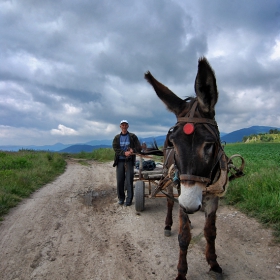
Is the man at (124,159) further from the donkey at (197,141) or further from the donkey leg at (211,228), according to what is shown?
the donkey at (197,141)

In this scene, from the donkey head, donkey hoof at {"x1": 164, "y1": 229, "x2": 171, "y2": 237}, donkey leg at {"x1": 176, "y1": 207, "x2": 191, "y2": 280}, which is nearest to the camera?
the donkey head

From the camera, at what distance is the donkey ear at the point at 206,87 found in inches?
84.1

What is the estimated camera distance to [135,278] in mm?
3008

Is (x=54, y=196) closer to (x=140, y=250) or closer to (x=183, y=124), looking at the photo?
(x=140, y=250)

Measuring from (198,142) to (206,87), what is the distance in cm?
58

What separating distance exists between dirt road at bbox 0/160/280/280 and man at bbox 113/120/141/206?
47 centimetres

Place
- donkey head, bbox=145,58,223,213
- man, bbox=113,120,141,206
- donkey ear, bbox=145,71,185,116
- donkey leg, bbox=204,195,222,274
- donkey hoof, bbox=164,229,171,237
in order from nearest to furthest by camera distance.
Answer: donkey head, bbox=145,58,223,213 < donkey ear, bbox=145,71,185,116 < donkey leg, bbox=204,195,222,274 < donkey hoof, bbox=164,229,171,237 < man, bbox=113,120,141,206

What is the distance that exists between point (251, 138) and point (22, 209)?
72.1 m

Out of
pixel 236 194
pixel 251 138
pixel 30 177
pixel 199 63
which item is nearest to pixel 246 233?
pixel 236 194

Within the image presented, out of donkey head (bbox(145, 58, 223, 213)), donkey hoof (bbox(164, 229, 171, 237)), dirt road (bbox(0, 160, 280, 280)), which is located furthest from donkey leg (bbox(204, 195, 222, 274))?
donkey hoof (bbox(164, 229, 171, 237))

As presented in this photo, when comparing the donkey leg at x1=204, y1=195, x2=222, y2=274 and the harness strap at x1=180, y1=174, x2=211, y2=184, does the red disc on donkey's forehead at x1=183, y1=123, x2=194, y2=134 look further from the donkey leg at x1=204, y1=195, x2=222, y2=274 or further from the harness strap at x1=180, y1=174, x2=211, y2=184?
the donkey leg at x1=204, y1=195, x2=222, y2=274

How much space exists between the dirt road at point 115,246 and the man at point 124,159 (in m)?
0.47

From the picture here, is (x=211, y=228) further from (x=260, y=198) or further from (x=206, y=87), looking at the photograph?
(x=260, y=198)

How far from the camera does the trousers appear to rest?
6.34 m
